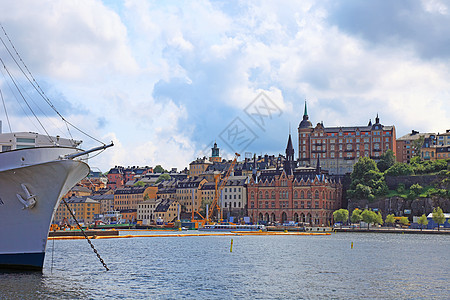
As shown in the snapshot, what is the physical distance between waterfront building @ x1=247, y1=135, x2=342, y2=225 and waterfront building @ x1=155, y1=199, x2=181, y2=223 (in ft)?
91.0

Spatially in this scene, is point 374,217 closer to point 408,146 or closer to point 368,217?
point 368,217

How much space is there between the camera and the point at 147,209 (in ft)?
646

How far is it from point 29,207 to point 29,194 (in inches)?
33.5

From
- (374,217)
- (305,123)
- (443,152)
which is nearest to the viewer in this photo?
(374,217)

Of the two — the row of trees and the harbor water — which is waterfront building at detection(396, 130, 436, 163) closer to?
the row of trees

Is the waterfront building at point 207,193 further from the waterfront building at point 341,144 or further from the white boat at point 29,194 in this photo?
the white boat at point 29,194

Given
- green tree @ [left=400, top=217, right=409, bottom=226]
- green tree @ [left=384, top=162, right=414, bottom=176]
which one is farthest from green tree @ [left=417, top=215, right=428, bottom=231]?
green tree @ [left=384, top=162, right=414, bottom=176]

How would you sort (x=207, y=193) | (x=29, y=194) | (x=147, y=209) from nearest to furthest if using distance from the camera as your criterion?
(x=29, y=194), (x=207, y=193), (x=147, y=209)

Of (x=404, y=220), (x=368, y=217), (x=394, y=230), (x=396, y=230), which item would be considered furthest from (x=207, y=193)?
(x=396, y=230)

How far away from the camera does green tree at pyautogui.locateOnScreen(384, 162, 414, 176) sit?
Answer: 521ft

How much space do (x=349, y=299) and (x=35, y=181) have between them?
69.4ft

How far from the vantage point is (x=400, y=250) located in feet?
260

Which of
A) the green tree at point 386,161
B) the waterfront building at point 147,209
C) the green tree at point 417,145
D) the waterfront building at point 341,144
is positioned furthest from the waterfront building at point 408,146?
the waterfront building at point 147,209

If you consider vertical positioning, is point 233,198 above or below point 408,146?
below
